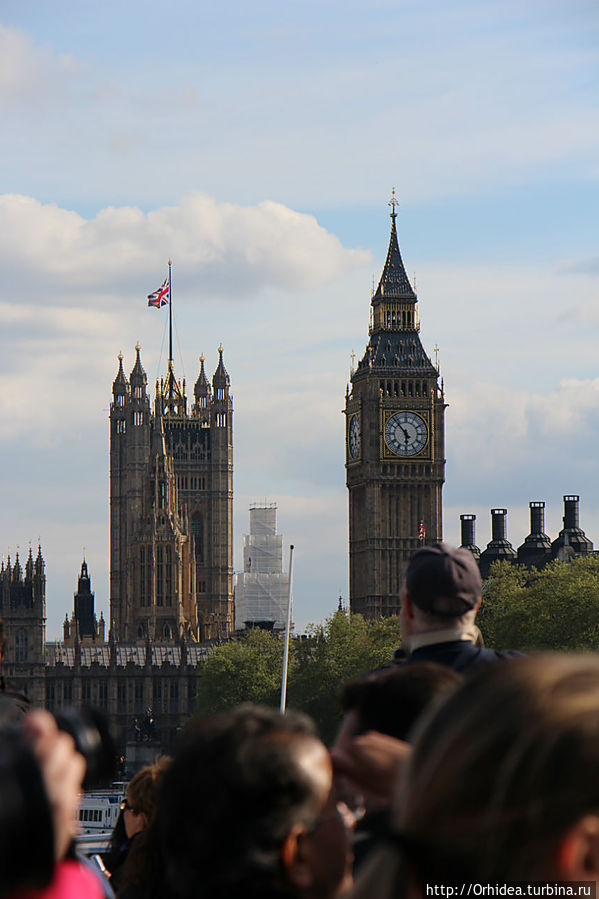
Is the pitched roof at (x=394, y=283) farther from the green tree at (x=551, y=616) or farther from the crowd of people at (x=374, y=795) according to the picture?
the crowd of people at (x=374, y=795)

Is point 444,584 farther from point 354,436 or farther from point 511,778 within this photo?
point 354,436

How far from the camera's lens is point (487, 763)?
120 inches

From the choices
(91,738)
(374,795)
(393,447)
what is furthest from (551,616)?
(91,738)

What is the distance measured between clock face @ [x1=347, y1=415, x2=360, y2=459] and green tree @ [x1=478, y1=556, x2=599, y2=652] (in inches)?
2176

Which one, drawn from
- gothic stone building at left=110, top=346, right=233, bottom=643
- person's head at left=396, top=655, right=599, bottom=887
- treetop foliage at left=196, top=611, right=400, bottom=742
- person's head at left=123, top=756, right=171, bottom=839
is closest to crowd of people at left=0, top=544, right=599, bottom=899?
person's head at left=396, top=655, right=599, bottom=887

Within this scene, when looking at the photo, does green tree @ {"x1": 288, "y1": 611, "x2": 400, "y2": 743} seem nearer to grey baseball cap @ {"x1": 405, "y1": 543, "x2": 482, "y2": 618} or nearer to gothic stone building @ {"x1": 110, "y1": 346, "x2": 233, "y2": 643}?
gothic stone building @ {"x1": 110, "y1": 346, "x2": 233, "y2": 643}

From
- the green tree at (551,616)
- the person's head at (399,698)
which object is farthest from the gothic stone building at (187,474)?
the person's head at (399,698)

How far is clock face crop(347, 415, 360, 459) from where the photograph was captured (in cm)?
13312

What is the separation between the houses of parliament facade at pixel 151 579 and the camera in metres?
125

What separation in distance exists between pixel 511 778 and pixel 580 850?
22cm

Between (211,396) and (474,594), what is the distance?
15273 cm

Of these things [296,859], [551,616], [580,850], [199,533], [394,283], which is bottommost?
[296,859]

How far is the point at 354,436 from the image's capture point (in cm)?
13412

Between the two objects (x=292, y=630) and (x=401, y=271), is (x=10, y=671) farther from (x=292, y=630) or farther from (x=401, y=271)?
(x=401, y=271)
